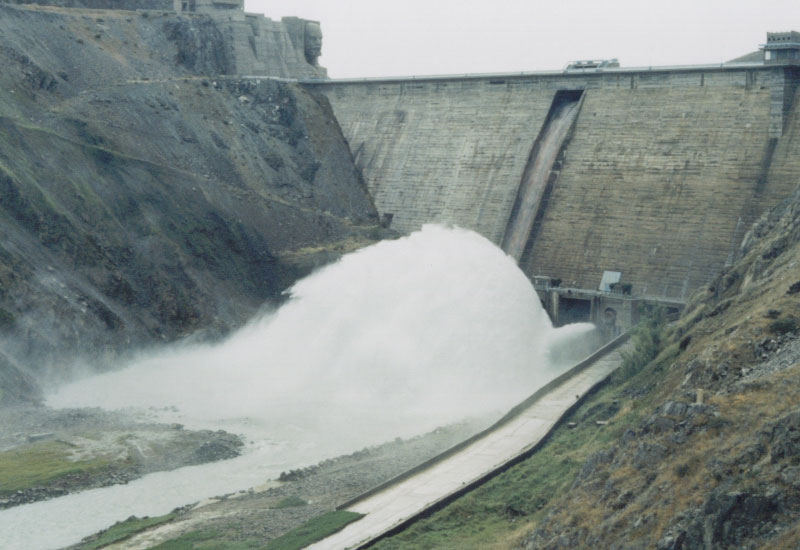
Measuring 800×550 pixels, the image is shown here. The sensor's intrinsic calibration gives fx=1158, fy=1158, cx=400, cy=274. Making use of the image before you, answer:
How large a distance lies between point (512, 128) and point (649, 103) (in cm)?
927

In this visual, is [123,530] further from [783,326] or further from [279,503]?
[783,326]

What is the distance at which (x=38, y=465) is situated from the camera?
133ft

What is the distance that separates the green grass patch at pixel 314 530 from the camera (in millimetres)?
31438

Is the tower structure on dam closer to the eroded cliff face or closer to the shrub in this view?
the eroded cliff face

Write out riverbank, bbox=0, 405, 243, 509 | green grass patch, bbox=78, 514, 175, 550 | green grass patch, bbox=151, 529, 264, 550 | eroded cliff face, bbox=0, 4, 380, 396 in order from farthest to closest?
eroded cliff face, bbox=0, 4, 380, 396, riverbank, bbox=0, 405, 243, 509, green grass patch, bbox=78, 514, 175, 550, green grass patch, bbox=151, 529, 264, 550

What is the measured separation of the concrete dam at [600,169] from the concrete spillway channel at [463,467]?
1313 cm

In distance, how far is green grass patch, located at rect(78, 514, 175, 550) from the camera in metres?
33.6

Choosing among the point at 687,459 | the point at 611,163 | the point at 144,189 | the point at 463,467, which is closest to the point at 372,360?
the point at 463,467

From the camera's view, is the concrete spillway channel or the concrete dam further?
the concrete dam

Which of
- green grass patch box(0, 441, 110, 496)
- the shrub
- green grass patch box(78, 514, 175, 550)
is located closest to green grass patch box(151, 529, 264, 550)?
green grass patch box(78, 514, 175, 550)

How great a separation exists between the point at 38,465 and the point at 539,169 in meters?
35.6

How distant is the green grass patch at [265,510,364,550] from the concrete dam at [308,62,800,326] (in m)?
27.3

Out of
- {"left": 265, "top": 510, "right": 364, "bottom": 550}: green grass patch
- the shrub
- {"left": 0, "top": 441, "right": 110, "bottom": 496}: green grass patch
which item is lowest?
{"left": 265, "top": 510, "right": 364, "bottom": 550}: green grass patch

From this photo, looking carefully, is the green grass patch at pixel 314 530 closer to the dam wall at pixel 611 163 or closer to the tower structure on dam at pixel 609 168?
the tower structure on dam at pixel 609 168
